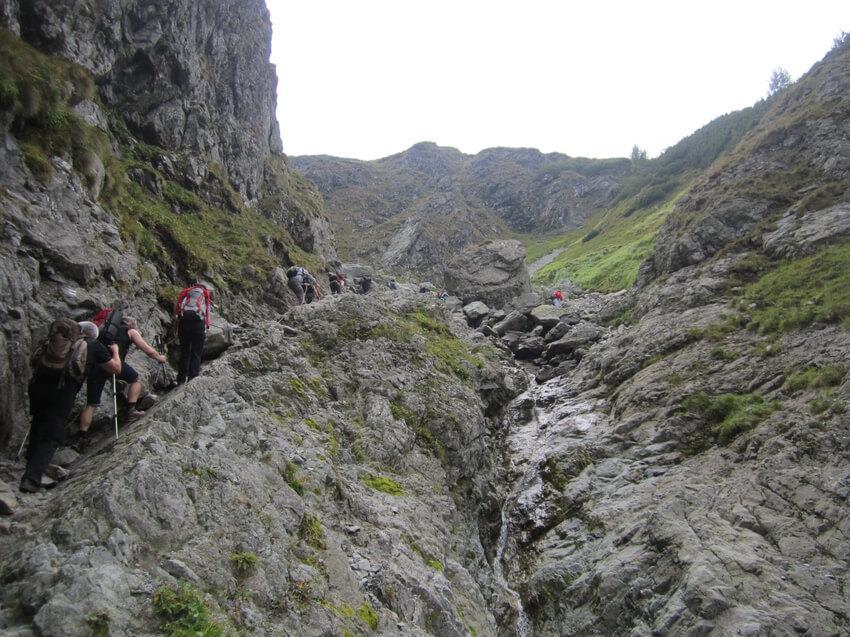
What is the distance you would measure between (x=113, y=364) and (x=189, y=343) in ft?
8.38

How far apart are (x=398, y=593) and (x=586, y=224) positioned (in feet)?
419

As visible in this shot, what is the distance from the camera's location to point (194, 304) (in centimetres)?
1165

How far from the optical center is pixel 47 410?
804 cm

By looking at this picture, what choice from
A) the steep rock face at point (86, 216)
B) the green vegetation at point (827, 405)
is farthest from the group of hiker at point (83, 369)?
the green vegetation at point (827, 405)

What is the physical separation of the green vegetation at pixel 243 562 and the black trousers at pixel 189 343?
591cm

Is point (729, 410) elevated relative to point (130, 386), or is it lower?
lower

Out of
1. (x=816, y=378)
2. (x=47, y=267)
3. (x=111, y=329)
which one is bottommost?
(x=816, y=378)

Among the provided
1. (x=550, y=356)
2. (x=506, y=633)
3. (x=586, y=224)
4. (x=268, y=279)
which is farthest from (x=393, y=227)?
(x=506, y=633)

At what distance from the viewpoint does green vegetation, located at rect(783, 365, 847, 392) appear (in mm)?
15984

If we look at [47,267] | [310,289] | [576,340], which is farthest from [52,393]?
[576,340]

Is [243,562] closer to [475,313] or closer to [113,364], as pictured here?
[113,364]

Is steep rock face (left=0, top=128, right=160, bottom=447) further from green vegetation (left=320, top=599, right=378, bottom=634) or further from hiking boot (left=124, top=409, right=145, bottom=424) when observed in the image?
green vegetation (left=320, top=599, right=378, bottom=634)

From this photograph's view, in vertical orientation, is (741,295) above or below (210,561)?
above

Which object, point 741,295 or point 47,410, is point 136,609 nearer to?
point 47,410
